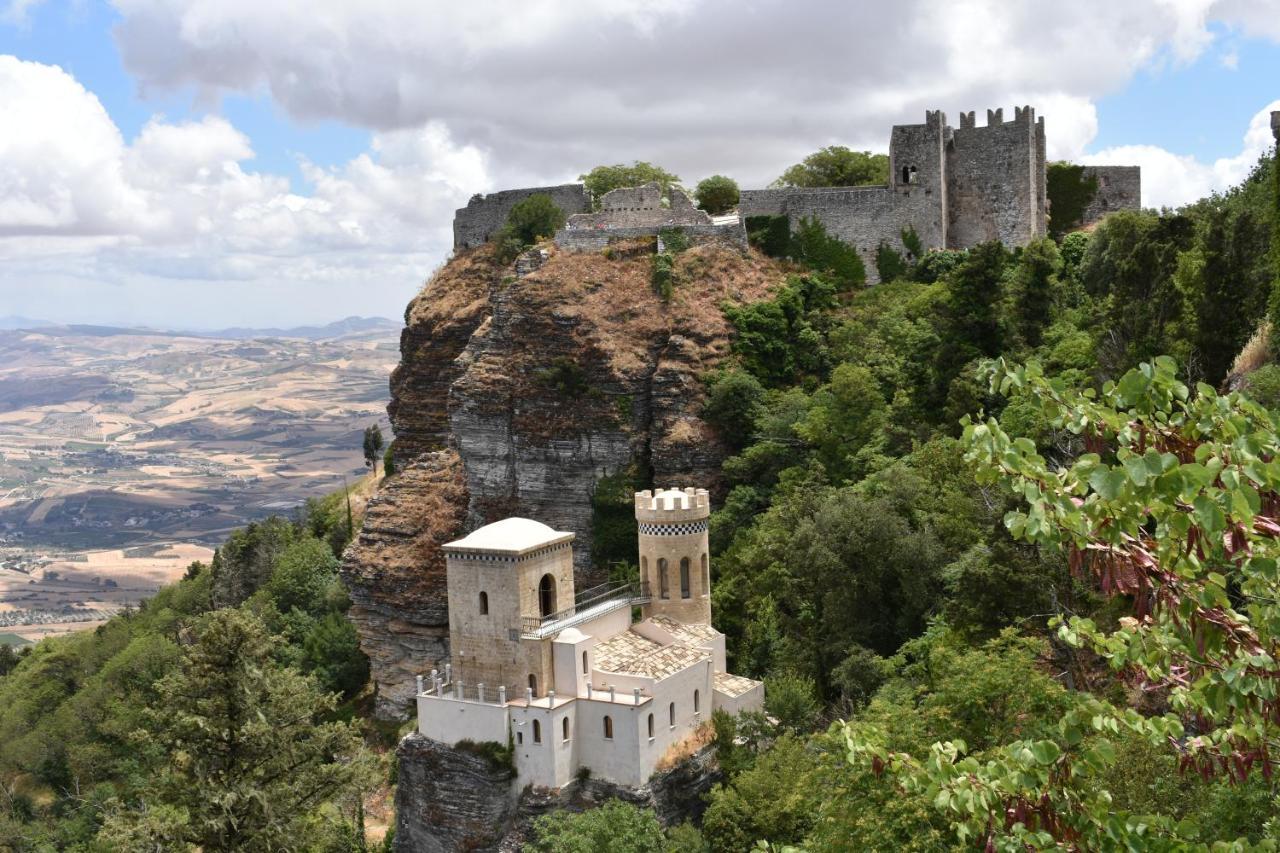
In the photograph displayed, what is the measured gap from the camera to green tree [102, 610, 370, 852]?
81.5 feet

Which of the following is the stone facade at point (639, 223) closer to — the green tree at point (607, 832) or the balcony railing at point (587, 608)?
the balcony railing at point (587, 608)

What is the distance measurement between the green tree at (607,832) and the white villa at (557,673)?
2244 millimetres

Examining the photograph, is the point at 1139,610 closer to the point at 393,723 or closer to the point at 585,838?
the point at 585,838

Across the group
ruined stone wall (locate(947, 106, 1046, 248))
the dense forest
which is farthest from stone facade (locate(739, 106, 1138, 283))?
the dense forest

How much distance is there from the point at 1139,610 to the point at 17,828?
55061mm

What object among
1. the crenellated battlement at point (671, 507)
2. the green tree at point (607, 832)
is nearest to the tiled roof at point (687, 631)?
the crenellated battlement at point (671, 507)

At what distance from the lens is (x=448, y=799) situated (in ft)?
95.8

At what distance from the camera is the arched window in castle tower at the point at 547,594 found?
30.4 metres

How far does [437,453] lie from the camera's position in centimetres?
4872

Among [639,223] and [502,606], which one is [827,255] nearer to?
[639,223]

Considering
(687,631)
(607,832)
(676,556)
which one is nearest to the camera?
(607,832)

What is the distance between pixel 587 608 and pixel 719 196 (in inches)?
1297

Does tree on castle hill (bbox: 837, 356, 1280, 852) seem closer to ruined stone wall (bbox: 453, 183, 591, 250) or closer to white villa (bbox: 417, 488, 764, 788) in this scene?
white villa (bbox: 417, 488, 764, 788)

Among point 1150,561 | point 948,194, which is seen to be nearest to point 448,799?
point 1150,561
